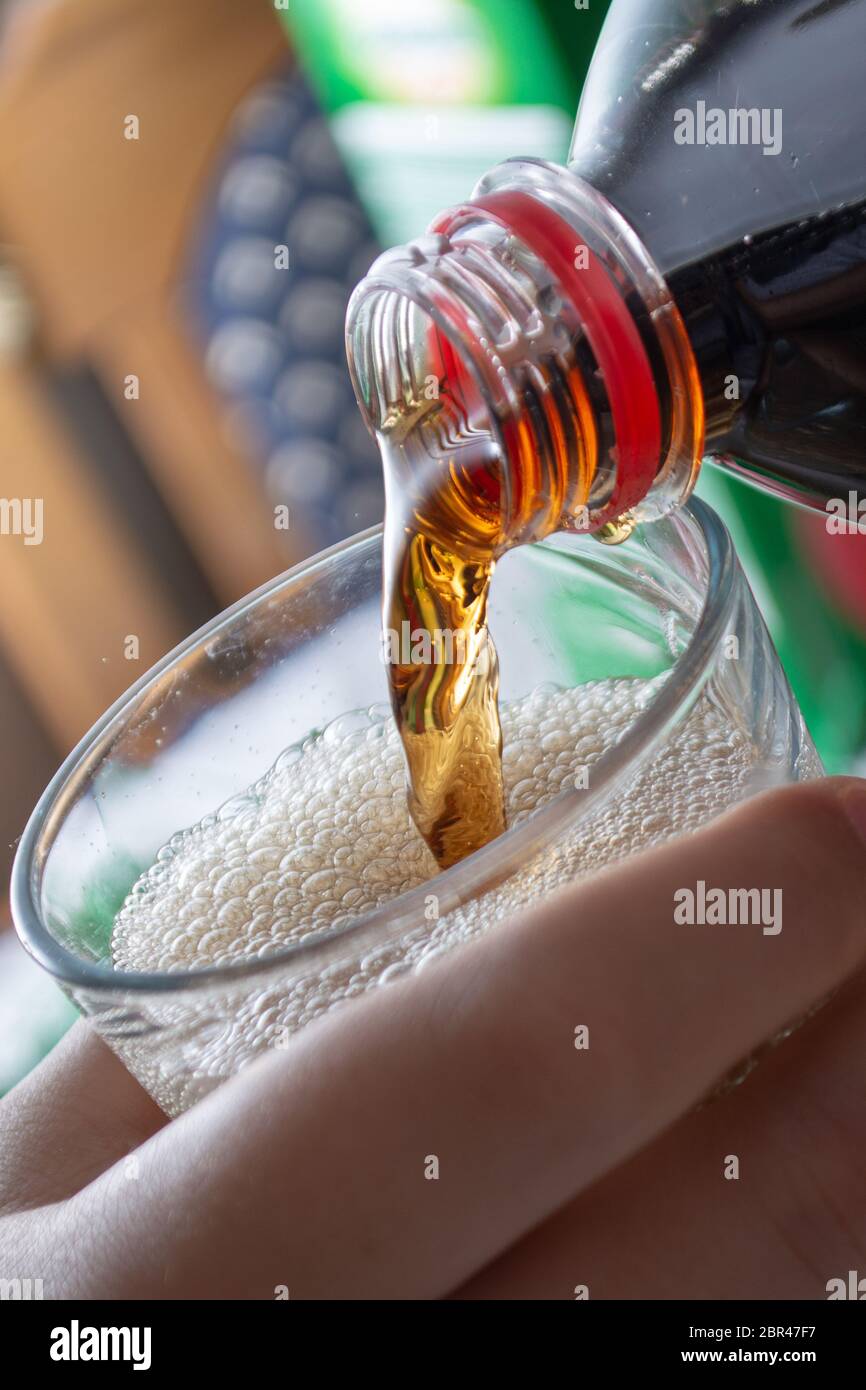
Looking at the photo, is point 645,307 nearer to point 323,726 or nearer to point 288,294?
point 323,726

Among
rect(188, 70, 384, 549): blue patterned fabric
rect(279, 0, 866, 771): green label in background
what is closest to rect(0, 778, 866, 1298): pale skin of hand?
rect(279, 0, 866, 771): green label in background

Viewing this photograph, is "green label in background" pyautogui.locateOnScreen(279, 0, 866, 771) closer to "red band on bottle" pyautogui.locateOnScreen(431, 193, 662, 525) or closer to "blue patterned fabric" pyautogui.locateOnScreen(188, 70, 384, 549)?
"blue patterned fabric" pyautogui.locateOnScreen(188, 70, 384, 549)

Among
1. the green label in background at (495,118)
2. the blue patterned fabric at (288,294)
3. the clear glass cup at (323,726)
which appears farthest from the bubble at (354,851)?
the blue patterned fabric at (288,294)

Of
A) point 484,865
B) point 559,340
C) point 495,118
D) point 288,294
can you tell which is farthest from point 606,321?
point 288,294

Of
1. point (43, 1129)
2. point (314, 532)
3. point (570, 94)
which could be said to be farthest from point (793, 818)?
point (314, 532)

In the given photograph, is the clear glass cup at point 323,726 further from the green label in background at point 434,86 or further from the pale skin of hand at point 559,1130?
the green label in background at point 434,86
